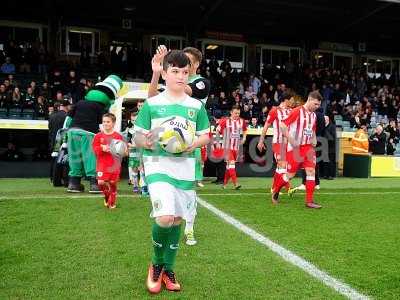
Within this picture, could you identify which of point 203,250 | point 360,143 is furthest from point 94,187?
point 360,143

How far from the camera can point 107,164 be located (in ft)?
26.0

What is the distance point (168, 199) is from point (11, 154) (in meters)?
11.7

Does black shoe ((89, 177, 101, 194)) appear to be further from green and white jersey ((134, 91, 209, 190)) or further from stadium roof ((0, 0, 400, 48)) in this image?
stadium roof ((0, 0, 400, 48))

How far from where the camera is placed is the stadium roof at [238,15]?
23.2m

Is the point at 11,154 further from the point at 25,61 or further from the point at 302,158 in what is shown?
the point at 302,158

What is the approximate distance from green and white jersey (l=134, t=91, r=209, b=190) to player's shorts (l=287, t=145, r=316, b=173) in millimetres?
4633

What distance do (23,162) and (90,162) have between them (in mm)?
5215

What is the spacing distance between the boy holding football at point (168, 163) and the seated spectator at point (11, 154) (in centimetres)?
1136

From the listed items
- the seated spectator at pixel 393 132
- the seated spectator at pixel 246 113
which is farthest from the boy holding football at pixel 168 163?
the seated spectator at pixel 393 132

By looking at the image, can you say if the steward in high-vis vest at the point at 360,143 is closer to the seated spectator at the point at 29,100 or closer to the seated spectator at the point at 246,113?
the seated spectator at the point at 246,113

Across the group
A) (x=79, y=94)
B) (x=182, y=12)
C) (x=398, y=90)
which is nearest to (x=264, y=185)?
(x=79, y=94)

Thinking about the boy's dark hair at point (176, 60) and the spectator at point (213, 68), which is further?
the spectator at point (213, 68)

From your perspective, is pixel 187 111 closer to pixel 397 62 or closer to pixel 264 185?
pixel 264 185

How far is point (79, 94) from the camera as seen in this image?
17.3m
